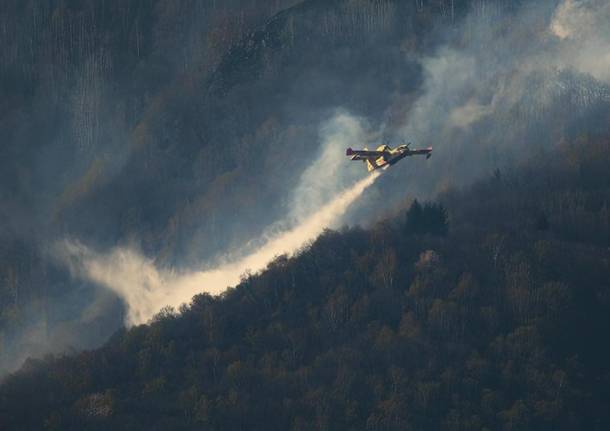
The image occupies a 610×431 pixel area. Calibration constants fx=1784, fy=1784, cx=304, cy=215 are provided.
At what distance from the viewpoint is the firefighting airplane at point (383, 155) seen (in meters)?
179

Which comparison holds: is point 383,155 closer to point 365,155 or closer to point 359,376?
point 365,155

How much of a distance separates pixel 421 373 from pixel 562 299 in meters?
21.5

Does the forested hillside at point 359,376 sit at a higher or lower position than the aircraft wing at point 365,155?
lower

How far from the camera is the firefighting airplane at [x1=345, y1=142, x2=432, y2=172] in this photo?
179 meters

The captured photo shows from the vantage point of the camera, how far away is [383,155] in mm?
181375

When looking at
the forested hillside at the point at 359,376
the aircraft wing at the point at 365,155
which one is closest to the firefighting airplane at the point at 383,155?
the aircraft wing at the point at 365,155

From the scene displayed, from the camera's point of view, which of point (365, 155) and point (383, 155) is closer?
point (383, 155)

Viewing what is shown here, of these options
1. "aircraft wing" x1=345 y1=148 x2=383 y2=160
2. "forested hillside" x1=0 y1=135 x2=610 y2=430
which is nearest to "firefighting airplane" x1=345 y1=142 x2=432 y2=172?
"aircraft wing" x1=345 y1=148 x2=383 y2=160

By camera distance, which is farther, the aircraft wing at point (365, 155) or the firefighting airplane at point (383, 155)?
the aircraft wing at point (365, 155)

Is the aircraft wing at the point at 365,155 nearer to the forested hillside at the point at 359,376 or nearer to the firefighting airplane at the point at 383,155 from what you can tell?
the firefighting airplane at the point at 383,155

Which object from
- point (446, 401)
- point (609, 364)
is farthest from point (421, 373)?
point (609, 364)

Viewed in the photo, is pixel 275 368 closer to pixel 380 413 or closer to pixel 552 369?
pixel 380 413

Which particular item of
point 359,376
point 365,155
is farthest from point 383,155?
point 359,376

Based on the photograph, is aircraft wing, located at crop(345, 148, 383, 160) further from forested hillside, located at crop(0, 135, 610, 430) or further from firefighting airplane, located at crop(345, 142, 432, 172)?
forested hillside, located at crop(0, 135, 610, 430)
